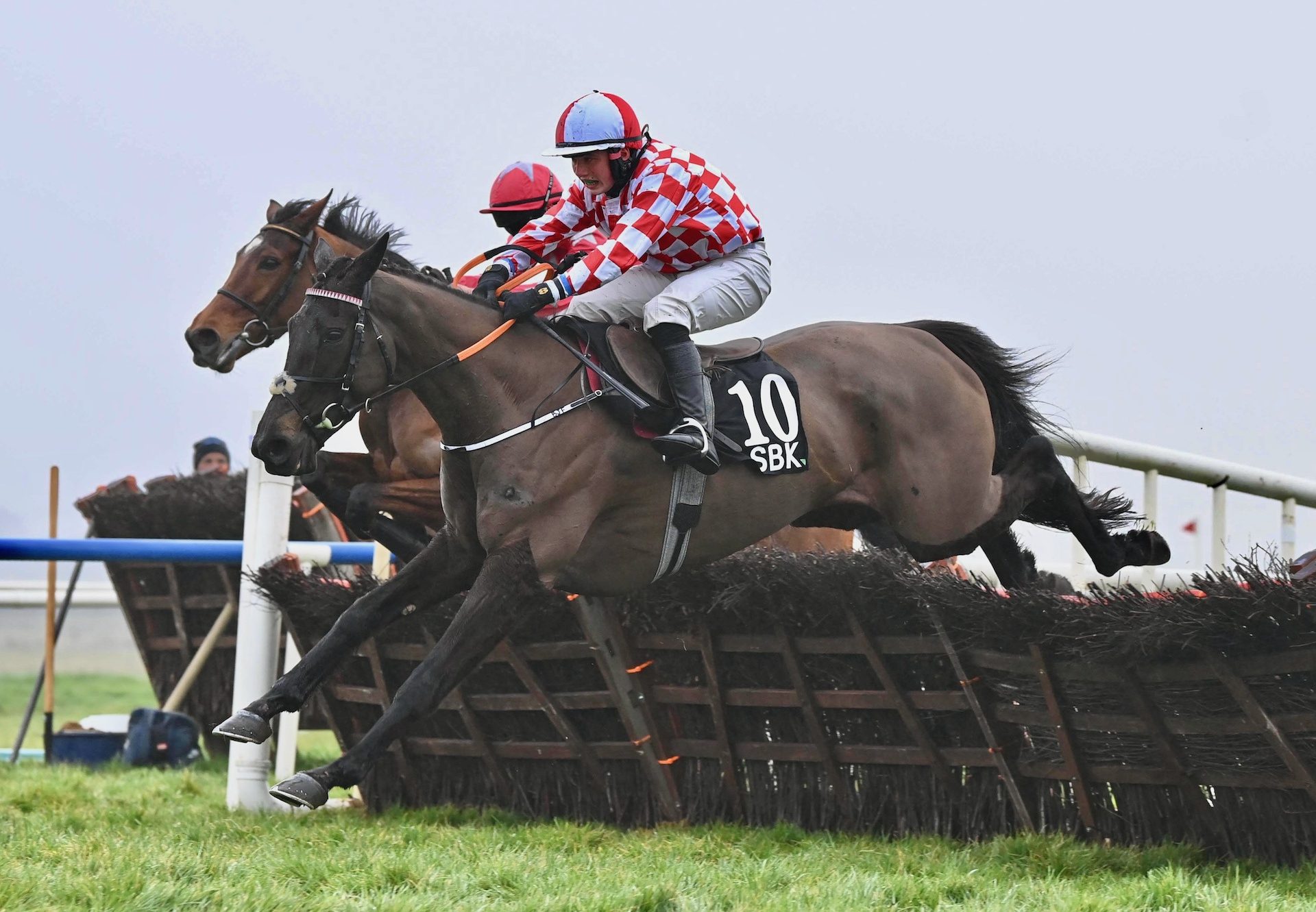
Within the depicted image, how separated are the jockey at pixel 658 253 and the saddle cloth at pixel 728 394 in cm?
6

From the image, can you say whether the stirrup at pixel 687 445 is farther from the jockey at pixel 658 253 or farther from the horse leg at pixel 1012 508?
the horse leg at pixel 1012 508

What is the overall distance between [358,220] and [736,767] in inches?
102

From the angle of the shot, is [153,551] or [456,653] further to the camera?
[153,551]

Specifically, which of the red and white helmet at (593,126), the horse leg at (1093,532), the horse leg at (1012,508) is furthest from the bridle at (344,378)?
the horse leg at (1093,532)

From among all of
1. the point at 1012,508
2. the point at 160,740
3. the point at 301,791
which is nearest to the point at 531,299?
the point at 301,791

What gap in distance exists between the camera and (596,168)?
443 centimetres

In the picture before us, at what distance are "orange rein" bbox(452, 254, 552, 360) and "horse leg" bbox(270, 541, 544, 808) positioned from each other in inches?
21.2

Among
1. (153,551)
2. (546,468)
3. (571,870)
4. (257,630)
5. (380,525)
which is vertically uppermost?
(546,468)

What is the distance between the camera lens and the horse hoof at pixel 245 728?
12.9ft

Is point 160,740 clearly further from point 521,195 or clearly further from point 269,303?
point 521,195

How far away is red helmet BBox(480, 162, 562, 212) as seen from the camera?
5695 mm

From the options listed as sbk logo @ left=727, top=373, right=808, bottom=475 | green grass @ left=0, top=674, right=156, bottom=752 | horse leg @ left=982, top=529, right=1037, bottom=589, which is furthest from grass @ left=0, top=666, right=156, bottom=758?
sbk logo @ left=727, top=373, right=808, bottom=475

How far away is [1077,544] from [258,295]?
3.10m

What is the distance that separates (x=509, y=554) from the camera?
13.6 feet
